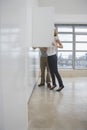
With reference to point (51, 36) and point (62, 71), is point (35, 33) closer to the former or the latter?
point (51, 36)

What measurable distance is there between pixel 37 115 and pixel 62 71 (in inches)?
190

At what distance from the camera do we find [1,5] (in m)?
2.15

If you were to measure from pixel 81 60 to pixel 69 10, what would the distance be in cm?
202

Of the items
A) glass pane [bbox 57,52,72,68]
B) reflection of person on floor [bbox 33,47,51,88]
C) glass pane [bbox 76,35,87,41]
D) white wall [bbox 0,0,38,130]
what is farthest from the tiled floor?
glass pane [bbox 76,35,87,41]

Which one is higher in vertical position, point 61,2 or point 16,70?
point 61,2

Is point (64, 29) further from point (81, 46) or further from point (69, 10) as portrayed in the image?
point (81, 46)

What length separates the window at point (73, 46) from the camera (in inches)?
330

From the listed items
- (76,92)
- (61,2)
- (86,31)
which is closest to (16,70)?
(76,92)

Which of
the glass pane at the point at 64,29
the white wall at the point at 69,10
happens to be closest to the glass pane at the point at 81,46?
the glass pane at the point at 64,29

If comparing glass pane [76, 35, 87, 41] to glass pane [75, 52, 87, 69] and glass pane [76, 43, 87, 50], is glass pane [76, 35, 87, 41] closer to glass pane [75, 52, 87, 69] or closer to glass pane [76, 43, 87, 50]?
glass pane [76, 43, 87, 50]

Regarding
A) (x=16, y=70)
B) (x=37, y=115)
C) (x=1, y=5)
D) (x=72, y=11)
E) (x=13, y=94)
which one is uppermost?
(x=72, y=11)

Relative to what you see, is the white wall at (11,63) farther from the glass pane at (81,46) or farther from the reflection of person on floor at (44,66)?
the glass pane at (81,46)

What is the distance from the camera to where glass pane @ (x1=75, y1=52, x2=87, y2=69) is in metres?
8.58

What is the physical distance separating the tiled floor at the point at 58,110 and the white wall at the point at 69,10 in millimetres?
3244
